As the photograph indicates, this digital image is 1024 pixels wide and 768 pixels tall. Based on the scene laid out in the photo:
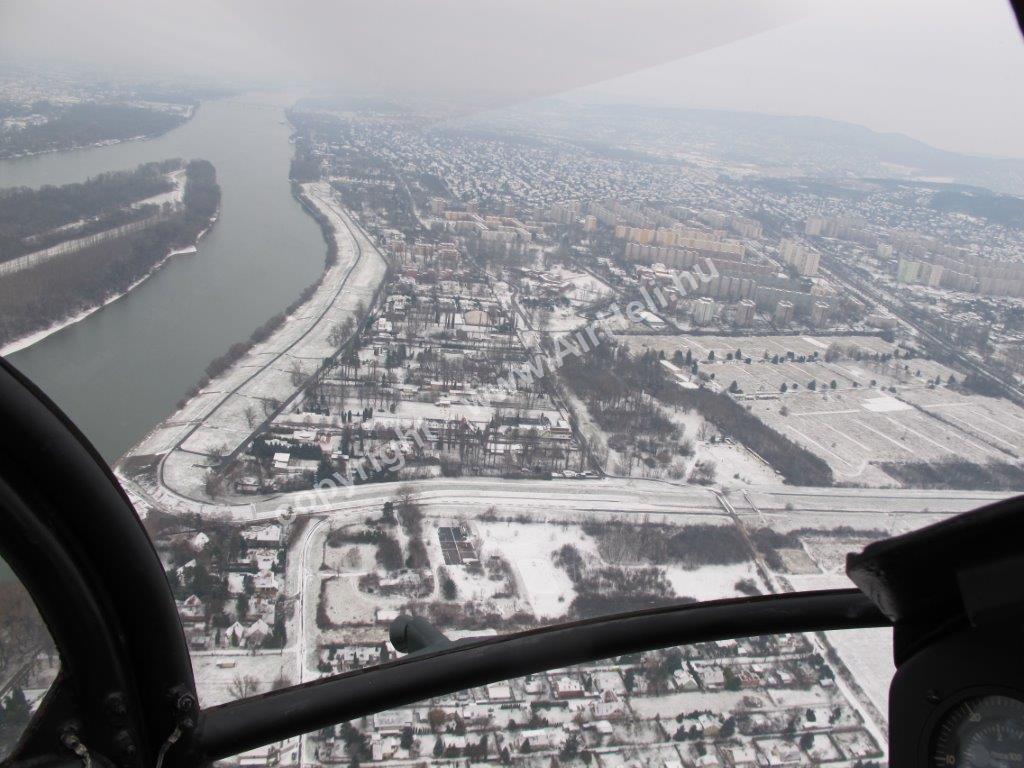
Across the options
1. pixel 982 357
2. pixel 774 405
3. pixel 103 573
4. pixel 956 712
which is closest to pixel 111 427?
pixel 103 573

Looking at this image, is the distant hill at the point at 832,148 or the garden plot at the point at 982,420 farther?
the distant hill at the point at 832,148

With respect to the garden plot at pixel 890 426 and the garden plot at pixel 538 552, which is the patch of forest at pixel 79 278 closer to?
the garden plot at pixel 538 552

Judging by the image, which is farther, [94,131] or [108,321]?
[94,131]

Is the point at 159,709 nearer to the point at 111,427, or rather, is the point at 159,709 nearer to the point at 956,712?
the point at 956,712

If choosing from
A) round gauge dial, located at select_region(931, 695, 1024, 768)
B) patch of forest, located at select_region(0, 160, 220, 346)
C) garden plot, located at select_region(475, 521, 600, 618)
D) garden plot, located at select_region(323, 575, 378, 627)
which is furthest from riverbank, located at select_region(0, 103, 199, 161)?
round gauge dial, located at select_region(931, 695, 1024, 768)

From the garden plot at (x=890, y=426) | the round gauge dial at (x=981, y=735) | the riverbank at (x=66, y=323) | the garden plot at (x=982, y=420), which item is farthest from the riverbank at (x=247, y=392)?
the garden plot at (x=982, y=420)

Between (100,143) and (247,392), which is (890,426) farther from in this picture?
(100,143)
